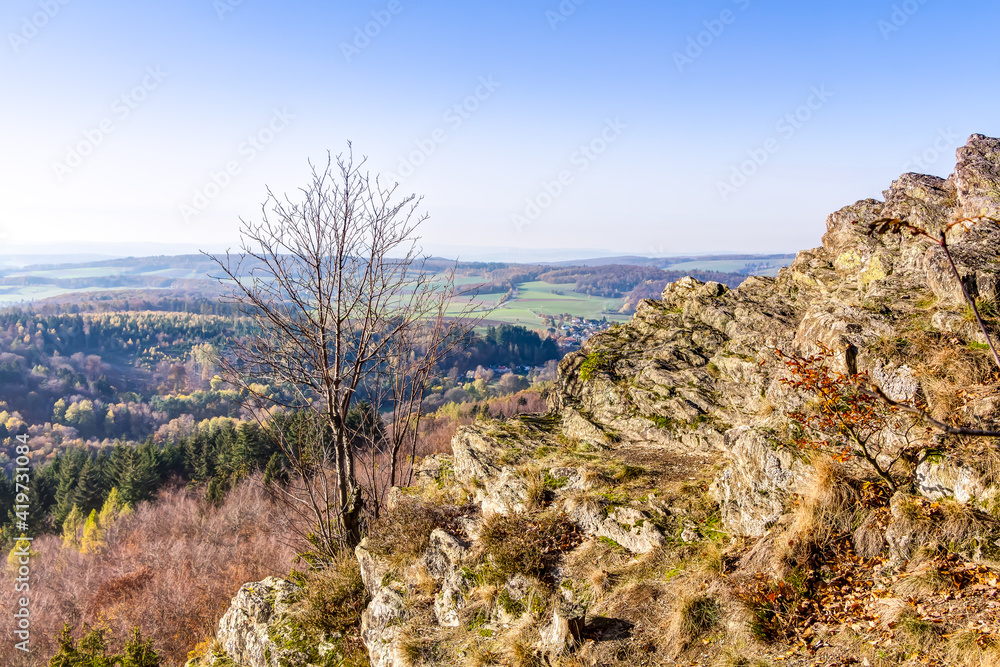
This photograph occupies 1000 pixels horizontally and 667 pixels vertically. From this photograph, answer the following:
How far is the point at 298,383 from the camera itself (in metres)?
8.64

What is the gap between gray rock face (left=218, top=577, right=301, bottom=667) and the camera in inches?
332

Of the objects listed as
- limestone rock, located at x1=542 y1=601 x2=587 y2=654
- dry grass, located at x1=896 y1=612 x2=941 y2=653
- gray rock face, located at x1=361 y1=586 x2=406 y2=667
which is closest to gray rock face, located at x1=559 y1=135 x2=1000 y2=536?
dry grass, located at x1=896 y1=612 x2=941 y2=653

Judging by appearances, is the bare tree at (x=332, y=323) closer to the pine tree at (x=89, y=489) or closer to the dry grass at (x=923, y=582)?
the dry grass at (x=923, y=582)

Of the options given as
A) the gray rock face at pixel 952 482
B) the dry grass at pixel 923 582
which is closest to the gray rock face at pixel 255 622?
the dry grass at pixel 923 582

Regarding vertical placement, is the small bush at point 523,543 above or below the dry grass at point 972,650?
below

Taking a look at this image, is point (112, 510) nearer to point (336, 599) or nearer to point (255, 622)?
point (255, 622)

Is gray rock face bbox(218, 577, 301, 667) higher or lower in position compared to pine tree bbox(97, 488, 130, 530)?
higher

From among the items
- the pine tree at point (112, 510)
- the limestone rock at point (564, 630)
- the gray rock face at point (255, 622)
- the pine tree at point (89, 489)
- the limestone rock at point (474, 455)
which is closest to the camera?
the limestone rock at point (564, 630)

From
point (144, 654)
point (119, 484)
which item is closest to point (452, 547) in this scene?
point (144, 654)

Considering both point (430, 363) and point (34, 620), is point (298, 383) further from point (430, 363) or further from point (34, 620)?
point (34, 620)

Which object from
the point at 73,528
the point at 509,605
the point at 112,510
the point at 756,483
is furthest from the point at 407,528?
the point at 73,528

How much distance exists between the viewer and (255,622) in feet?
29.0

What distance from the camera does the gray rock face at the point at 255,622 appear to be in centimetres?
842

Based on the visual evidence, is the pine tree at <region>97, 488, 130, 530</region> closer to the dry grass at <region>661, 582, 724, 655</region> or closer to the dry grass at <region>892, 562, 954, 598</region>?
the dry grass at <region>661, 582, 724, 655</region>
